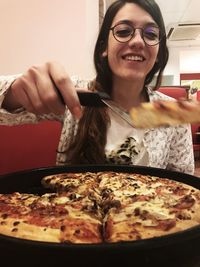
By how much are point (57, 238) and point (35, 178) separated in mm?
351

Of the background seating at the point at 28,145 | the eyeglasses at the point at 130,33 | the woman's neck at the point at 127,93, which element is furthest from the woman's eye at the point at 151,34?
the background seating at the point at 28,145

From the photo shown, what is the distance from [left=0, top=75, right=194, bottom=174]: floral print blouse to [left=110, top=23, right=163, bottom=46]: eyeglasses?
26 cm

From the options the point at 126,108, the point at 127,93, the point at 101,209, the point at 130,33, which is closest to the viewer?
the point at 101,209

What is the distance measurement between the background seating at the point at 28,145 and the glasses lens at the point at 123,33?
18.2 inches

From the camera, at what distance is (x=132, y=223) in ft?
1.83

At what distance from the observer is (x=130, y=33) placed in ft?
3.99

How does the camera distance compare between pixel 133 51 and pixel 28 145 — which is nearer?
pixel 133 51

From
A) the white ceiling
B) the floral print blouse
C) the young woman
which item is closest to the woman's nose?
the young woman

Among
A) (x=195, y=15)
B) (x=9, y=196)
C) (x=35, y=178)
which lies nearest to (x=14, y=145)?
(x=35, y=178)

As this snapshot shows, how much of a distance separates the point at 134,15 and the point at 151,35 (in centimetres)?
10

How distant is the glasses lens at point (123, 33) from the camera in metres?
1.21

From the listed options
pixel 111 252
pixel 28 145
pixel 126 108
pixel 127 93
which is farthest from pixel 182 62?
pixel 111 252

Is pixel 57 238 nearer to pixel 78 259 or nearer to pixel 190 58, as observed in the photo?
pixel 78 259

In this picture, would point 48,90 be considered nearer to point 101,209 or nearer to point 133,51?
point 101,209
